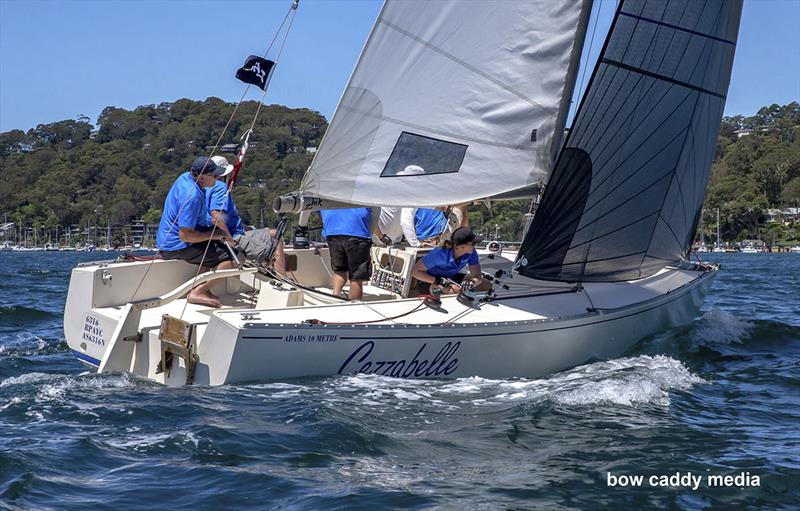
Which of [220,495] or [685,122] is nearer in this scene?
[220,495]

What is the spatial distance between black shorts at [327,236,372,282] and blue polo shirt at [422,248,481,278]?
0.47m

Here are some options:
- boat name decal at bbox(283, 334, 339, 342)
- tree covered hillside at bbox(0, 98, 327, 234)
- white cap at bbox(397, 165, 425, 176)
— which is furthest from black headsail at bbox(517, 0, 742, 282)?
tree covered hillside at bbox(0, 98, 327, 234)

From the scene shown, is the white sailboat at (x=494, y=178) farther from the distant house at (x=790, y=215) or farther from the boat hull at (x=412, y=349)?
the distant house at (x=790, y=215)

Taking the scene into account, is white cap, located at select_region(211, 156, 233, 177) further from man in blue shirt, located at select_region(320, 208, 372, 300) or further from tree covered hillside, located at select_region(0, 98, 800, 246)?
tree covered hillside, located at select_region(0, 98, 800, 246)

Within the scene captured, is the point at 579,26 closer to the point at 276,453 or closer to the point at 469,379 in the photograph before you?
the point at 469,379

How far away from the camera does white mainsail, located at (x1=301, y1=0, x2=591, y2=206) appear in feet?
22.8

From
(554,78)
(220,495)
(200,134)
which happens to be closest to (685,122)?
(554,78)

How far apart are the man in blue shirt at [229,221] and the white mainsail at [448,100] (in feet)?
1.96

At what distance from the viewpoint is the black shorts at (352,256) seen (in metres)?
7.11

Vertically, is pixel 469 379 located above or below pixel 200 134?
below

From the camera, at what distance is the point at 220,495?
13.1 feet

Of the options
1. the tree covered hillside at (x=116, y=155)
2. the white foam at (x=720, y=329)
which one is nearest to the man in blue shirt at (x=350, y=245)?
the white foam at (x=720, y=329)

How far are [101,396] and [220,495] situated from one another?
2011mm

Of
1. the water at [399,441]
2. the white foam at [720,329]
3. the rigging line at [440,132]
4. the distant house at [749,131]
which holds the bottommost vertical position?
the water at [399,441]
